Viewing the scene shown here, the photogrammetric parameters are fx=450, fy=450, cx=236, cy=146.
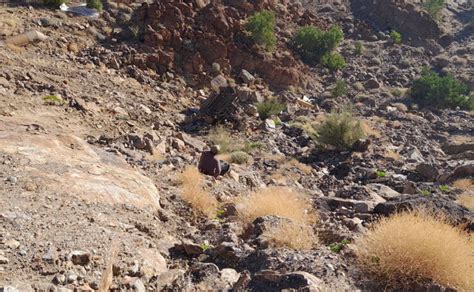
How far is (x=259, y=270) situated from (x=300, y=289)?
73cm

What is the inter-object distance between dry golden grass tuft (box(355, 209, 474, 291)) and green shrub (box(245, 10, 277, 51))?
17.2m

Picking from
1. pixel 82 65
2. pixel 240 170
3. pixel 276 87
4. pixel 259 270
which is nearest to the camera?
pixel 259 270

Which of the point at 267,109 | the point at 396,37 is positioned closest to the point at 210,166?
the point at 267,109

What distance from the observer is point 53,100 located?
10.0 meters

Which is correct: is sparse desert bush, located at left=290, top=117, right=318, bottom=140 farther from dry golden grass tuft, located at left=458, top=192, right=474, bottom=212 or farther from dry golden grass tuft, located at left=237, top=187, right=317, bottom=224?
dry golden grass tuft, located at left=237, top=187, right=317, bottom=224

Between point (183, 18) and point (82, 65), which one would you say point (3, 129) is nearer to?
point (82, 65)

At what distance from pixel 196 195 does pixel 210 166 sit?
66.8 inches

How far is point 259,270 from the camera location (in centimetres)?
445

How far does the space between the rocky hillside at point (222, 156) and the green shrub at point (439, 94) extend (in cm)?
7

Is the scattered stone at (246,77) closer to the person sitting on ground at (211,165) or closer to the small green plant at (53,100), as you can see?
the small green plant at (53,100)

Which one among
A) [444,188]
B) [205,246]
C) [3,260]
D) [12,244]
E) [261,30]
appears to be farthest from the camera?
[261,30]

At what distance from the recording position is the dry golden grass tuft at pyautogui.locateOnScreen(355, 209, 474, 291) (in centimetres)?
421

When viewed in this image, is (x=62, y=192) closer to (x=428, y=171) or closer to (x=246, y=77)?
(x=428, y=171)

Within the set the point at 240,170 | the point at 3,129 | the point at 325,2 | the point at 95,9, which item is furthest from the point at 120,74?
the point at 325,2
